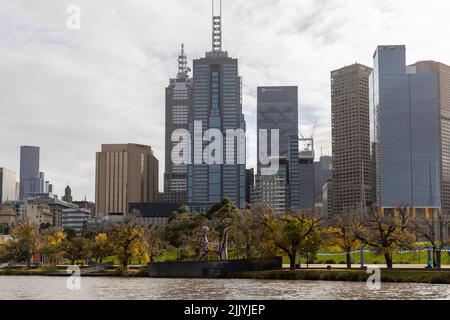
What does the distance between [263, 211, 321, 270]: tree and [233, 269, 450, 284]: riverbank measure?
3429 mm

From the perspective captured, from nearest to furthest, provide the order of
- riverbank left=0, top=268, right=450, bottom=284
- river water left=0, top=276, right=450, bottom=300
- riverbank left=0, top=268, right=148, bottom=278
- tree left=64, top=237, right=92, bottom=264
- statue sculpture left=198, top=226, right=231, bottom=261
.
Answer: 1. river water left=0, top=276, right=450, bottom=300
2. riverbank left=0, top=268, right=450, bottom=284
3. riverbank left=0, top=268, right=148, bottom=278
4. statue sculpture left=198, top=226, right=231, bottom=261
5. tree left=64, top=237, right=92, bottom=264

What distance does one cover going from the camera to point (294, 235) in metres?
74.9

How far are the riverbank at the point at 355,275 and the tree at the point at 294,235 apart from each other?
3429 mm

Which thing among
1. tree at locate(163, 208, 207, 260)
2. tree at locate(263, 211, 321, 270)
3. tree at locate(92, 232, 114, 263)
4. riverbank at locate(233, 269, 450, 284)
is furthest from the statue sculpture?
tree at locate(163, 208, 207, 260)

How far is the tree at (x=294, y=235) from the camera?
75.1 m

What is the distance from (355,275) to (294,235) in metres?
11.9

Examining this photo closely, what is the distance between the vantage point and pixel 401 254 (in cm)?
9638

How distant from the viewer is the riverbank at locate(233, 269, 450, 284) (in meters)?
59.0

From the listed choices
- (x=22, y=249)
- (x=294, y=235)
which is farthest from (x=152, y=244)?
(x=294, y=235)

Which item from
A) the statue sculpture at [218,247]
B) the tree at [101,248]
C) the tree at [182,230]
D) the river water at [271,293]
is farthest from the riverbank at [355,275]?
the tree at [182,230]

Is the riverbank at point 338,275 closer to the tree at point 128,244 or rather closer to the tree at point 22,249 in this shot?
the tree at point 128,244

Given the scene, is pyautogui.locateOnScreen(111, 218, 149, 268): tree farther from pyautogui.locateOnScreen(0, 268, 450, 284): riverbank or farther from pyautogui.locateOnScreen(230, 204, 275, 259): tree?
pyautogui.locateOnScreen(230, 204, 275, 259): tree

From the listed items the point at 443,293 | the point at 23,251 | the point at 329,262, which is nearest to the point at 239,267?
the point at 329,262
